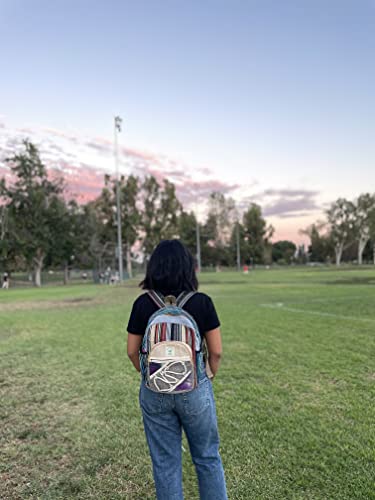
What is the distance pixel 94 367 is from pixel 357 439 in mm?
4011

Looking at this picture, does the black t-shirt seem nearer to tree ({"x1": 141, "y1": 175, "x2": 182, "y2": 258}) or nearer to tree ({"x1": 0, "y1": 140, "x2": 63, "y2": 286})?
tree ({"x1": 0, "y1": 140, "x2": 63, "y2": 286})

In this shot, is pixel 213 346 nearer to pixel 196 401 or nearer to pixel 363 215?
Result: pixel 196 401

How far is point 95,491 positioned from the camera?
2.72 metres

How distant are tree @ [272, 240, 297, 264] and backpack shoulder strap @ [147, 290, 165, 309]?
96660 millimetres

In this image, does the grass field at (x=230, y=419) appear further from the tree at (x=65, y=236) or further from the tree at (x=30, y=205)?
the tree at (x=65, y=236)

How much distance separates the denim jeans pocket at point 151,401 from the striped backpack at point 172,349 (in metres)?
0.07

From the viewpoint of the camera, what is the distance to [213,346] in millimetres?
2133

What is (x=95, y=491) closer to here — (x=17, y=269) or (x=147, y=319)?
(x=147, y=319)

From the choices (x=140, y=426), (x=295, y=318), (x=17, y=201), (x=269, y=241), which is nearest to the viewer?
(x=140, y=426)

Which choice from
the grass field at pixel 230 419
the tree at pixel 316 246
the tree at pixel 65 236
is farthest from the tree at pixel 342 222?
the grass field at pixel 230 419

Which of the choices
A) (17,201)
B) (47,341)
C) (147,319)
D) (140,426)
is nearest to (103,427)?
(140,426)

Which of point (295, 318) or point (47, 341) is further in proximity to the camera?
point (295, 318)

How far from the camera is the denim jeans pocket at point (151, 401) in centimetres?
202

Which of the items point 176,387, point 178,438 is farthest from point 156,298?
point 178,438
